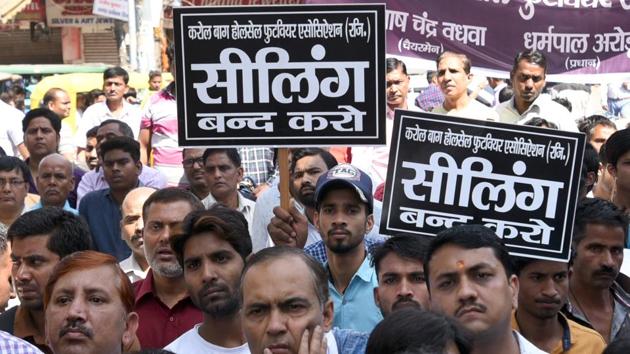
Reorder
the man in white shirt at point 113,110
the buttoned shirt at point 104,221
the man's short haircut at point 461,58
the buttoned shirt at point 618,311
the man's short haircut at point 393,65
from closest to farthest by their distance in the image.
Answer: the buttoned shirt at point 618,311, the buttoned shirt at point 104,221, the man's short haircut at point 461,58, the man's short haircut at point 393,65, the man in white shirt at point 113,110

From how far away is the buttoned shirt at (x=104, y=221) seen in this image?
9.22 metres

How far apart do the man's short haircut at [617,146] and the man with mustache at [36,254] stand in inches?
120

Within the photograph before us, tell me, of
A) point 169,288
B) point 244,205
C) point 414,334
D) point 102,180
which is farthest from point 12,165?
point 414,334

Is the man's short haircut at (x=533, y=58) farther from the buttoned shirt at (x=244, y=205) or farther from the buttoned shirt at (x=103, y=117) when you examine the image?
the buttoned shirt at (x=103, y=117)

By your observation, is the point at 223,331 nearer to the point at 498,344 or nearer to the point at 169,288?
the point at 169,288

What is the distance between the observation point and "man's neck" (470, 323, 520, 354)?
5.31m

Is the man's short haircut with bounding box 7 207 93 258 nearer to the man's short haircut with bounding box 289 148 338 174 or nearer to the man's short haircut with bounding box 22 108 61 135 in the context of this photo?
the man's short haircut with bounding box 289 148 338 174

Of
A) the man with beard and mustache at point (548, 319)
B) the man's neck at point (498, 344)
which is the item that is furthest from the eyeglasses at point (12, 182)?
the man's neck at point (498, 344)

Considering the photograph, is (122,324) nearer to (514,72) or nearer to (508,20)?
(514,72)

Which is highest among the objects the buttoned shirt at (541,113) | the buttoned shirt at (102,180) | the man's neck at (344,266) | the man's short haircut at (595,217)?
the buttoned shirt at (541,113)

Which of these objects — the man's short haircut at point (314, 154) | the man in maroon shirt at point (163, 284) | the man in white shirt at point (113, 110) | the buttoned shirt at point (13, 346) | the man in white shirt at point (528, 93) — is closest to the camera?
the buttoned shirt at point (13, 346)

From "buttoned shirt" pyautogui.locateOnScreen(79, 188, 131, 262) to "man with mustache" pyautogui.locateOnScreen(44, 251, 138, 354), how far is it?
11.5ft

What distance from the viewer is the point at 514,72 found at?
32.8 ft

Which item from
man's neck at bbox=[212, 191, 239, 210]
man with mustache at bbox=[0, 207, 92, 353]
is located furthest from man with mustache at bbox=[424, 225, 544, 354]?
man's neck at bbox=[212, 191, 239, 210]
